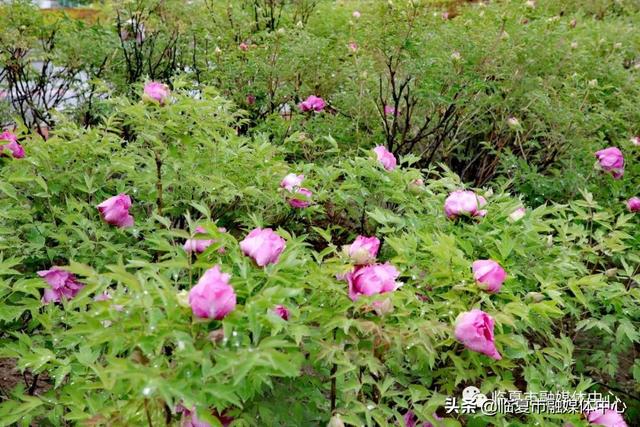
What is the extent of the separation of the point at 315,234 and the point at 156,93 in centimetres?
63

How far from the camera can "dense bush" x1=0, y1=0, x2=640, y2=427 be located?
1.09 m

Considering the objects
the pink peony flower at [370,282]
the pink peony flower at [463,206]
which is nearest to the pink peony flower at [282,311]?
the pink peony flower at [370,282]

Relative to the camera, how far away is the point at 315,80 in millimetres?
3463

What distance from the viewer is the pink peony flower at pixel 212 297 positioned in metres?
0.97

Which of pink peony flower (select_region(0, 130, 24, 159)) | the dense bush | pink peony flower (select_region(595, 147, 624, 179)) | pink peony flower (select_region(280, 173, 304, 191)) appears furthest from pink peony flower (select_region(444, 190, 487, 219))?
pink peony flower (select_region(0, 130, 24, 159))

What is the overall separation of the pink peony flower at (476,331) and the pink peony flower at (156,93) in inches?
38.4

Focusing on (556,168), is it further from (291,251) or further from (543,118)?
(291,251)

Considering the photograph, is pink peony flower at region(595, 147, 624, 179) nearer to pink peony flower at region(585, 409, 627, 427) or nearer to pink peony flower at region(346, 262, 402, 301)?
pink peony flower at region(585, 409, 627, 427)

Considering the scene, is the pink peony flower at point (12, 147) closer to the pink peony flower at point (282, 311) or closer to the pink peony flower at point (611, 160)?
the pink peony flower at point (282, 311)

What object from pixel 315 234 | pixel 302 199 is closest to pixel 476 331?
pixel 302 199

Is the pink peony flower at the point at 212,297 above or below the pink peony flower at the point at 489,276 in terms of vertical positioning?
above

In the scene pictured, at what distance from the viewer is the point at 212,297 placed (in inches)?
38.4

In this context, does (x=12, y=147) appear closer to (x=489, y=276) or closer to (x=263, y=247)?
(x=263, y=247)

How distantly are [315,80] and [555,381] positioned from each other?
7.78 feet
